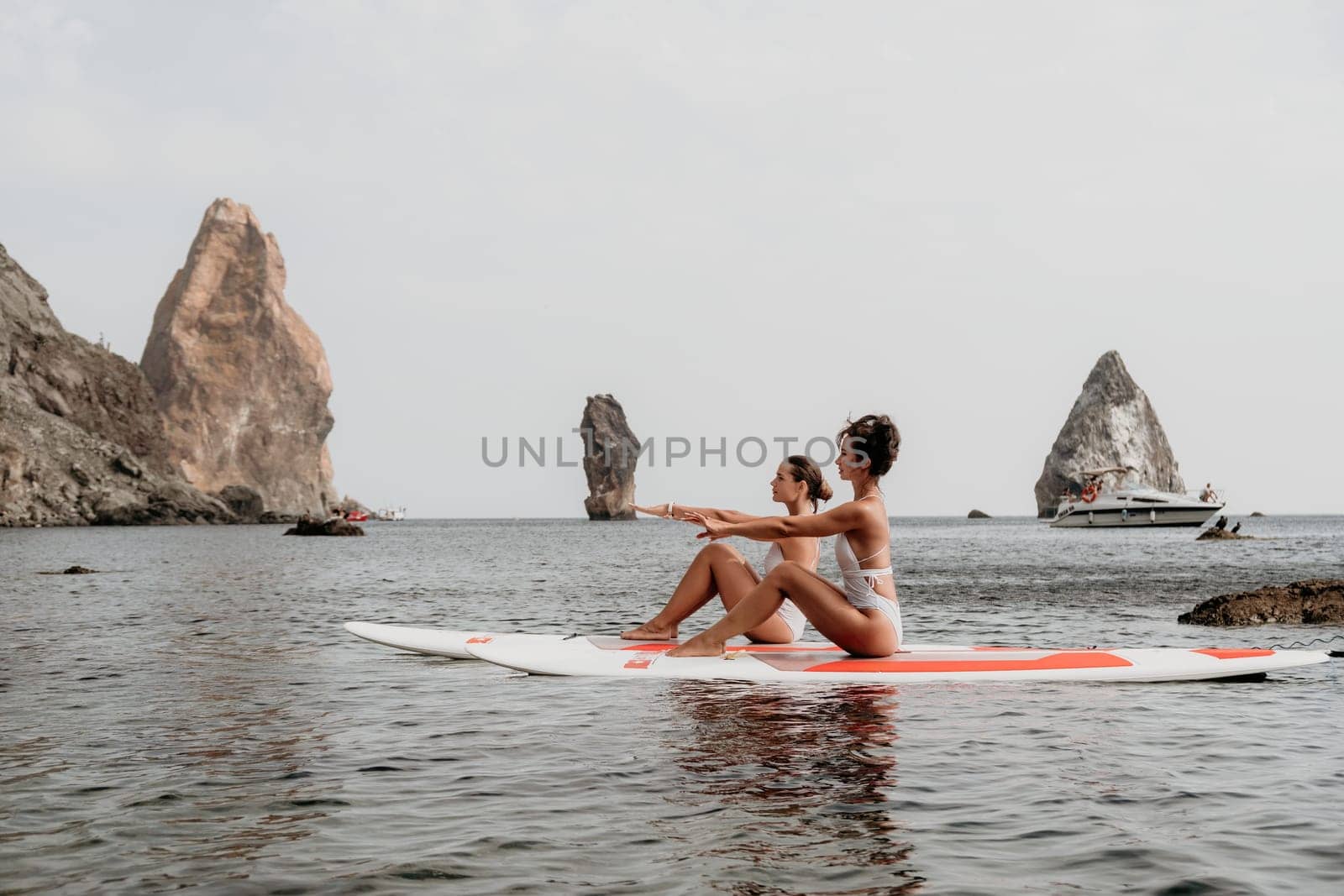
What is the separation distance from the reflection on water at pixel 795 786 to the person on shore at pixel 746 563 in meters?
0.98

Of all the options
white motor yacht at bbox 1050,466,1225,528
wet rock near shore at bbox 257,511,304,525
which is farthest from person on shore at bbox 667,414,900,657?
wet rock near shore at bbox 257,511,304,525

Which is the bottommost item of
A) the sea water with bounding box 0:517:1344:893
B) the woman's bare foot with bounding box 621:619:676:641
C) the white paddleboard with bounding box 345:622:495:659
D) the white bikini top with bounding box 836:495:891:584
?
the sea water with bounding box 0:517:1344:893

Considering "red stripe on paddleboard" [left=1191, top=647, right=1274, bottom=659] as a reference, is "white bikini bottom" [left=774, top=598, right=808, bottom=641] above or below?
above

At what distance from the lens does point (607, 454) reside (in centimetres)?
17488

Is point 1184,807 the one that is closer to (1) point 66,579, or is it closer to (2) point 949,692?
(2) point 949,692

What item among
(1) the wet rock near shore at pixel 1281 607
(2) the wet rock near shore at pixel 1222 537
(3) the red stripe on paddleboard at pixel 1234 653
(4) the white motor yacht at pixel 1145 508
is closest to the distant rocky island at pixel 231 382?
(4) the white motor yacht at pixel 1145 508

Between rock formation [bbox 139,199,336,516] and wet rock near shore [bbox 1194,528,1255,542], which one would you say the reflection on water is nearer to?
wet rock near shore [bbox 1194,528,1255,542]

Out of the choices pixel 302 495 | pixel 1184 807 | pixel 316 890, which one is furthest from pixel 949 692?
pixel 302 495

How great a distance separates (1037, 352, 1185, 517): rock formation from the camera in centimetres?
15675

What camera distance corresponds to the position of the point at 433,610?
22172 mm

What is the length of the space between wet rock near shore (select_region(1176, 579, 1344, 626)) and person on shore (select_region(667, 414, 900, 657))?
963 centimetres

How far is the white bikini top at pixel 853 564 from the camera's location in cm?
930

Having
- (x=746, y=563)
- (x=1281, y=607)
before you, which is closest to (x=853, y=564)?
(x=746, y=563)

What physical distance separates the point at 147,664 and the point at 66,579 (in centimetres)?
2098
